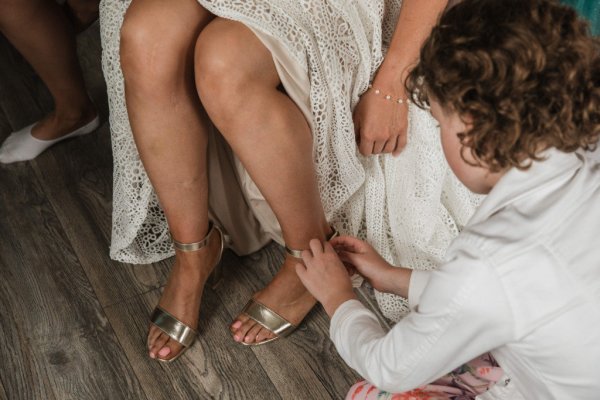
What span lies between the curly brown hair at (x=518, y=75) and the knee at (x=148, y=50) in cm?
49

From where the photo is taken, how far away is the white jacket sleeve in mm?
764

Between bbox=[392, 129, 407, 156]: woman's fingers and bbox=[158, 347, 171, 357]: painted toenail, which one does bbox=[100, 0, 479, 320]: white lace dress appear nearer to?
bbox=[392, 129, 407, 156]: woman's fingers

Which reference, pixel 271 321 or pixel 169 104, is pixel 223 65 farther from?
pixel 271 321

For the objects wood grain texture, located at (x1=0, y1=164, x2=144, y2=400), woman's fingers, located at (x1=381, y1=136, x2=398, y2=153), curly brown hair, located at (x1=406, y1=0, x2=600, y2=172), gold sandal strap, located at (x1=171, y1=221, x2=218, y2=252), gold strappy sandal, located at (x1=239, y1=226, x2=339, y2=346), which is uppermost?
curly brown hair, located at (x1=406, y1=0, x2=600, y2=172)

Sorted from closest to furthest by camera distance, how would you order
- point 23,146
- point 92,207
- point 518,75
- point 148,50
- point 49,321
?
point 518,75 → point 148,50 → point 49,321 → point 92,207 → point 23,146

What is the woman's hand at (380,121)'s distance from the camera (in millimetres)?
1202

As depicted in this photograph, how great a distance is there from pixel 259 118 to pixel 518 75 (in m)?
0.47

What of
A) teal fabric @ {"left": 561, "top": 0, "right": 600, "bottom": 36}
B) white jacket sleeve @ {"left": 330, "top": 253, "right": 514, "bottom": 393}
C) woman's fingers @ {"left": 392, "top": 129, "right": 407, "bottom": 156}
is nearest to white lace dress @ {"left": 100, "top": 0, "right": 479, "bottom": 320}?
woman's fingers @ {"left": 392, "top": 129, "right": 407, "bottom": 156}

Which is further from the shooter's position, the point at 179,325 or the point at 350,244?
the point at 179,325

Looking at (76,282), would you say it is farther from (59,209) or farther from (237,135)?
(237,135)

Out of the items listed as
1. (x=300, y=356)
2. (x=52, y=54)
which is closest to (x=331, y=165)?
(x=300, y=356)

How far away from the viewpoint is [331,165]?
1262 millimetres

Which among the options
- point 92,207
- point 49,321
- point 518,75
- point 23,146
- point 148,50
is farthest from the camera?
point 23,146

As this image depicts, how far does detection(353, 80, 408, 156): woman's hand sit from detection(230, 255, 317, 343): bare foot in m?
0.25
